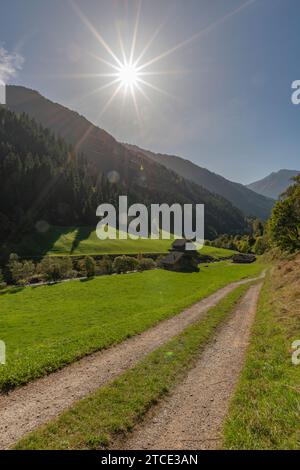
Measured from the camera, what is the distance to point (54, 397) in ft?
40.7

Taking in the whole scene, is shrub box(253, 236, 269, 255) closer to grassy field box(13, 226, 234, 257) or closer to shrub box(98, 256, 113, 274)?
grassy field box(13, 226, 234, 257)

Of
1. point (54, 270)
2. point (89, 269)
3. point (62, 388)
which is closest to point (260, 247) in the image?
point (89, 269)

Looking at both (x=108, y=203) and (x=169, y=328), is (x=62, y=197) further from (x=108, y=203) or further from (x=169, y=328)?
(x=169, y=328)

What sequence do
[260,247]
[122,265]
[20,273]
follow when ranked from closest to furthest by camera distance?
[20,273] → [122,265] → [260,247]

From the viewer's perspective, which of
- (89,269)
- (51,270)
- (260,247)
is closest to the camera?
(51,270)

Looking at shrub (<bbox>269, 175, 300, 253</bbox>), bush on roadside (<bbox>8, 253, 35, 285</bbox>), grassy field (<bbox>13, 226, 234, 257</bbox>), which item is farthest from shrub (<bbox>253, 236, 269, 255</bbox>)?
bush on roadside (<bbox>8, 253, 35, 285</bbox>)

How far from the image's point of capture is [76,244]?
420ft

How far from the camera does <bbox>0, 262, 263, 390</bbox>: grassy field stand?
16.5 meters

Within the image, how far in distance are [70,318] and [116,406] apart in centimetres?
2436

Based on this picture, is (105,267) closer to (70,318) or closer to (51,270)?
(51,270)

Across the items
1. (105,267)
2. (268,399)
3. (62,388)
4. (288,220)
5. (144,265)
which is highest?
(288,220)

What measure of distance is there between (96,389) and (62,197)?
16416cm

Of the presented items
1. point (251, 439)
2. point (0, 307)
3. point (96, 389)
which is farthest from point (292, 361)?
point (0, 307)

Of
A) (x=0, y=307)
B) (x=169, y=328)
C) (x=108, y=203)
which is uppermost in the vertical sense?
(x=108, y=203)
